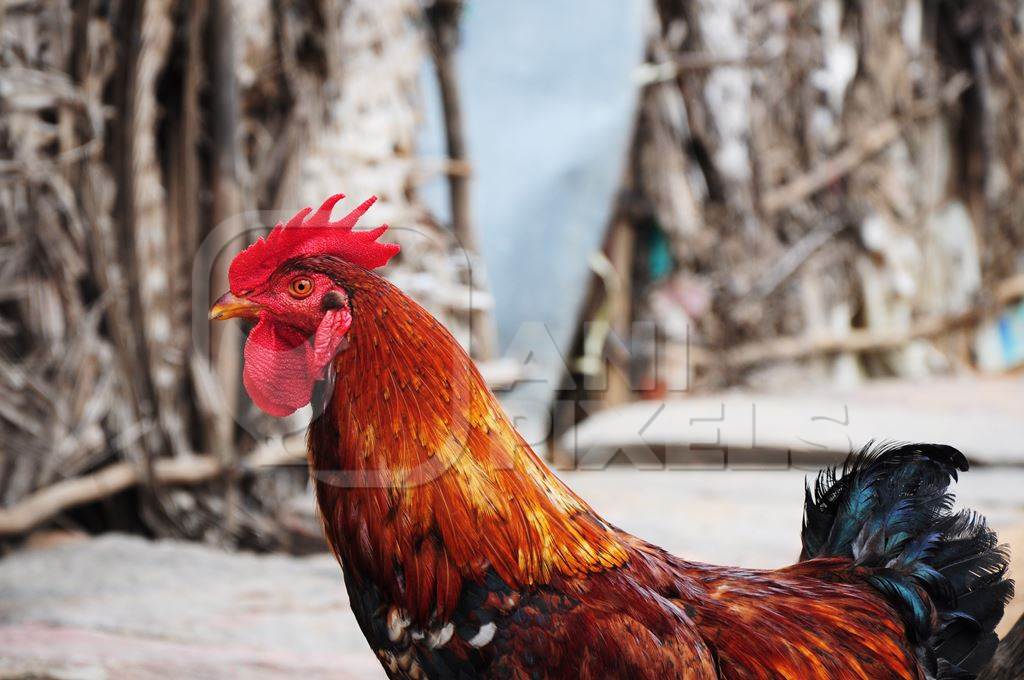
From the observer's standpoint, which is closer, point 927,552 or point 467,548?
point 467,548

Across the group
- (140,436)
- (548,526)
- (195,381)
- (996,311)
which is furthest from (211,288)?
(996,311)

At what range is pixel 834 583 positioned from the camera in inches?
69.3

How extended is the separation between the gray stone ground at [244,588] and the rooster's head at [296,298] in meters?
0.92

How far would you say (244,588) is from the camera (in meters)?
2.99

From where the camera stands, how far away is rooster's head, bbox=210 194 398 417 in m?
1.57

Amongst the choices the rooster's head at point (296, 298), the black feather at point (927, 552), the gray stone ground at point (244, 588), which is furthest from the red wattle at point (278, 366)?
the black feather at point (927, 552)

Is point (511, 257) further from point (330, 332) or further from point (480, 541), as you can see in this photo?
point (480, 541)

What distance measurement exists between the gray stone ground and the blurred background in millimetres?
17

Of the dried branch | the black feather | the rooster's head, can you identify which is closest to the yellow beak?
the rooster's head

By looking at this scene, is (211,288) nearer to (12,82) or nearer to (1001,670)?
(12,82)

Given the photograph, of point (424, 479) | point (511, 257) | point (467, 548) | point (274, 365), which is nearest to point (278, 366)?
point (274, 365)

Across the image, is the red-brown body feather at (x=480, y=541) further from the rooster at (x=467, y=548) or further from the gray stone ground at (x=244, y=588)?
the gray stone ground at (x=244, y=588)

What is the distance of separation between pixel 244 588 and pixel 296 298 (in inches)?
68.0

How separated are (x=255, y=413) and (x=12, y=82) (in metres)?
1.48
